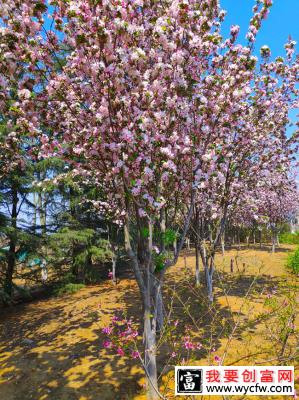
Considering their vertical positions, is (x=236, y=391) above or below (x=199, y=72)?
below

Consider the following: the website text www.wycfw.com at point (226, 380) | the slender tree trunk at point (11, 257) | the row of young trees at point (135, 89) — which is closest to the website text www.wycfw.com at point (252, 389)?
the website text www.wycfw.com at point (226, 380)

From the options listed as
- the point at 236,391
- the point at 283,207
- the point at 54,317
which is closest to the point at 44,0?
the point at 236,391

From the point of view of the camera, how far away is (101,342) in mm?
8055

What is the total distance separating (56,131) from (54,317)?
309 inches

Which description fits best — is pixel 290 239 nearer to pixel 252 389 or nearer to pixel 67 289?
pixel 67 289

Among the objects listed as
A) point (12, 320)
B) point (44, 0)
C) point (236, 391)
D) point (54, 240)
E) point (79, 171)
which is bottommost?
point (12, 320)

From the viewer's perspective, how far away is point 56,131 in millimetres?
5543

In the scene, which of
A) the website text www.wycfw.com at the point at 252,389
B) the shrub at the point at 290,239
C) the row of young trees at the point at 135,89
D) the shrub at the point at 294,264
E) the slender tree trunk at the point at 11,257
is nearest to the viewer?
the website text www.wycfw.com at the point at 252,389

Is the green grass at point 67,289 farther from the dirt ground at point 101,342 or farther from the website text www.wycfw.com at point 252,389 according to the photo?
the website text www.wycfw.com at point 252,389

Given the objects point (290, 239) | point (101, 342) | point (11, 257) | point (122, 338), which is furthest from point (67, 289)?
point (290, 239)

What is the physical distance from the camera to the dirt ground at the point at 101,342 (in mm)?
5684

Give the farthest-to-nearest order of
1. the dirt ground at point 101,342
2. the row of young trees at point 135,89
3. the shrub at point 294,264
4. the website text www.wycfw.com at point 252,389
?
the shrub at point 294,264
the dirt ground at point 101,342
the row of young trees at point 135,89
the website text www.wycfw.com at point 252,389

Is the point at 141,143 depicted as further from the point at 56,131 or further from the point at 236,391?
the point at 236,391

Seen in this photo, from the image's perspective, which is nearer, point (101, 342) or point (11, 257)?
point (101, 342)
